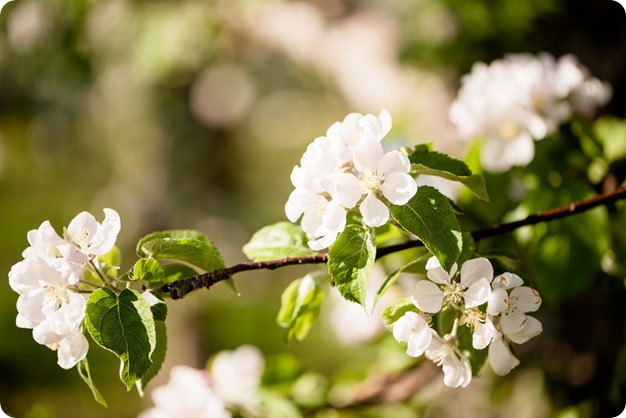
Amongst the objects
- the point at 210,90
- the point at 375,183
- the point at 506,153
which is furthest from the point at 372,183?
the point at 210,90

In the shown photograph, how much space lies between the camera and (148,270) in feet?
1.75

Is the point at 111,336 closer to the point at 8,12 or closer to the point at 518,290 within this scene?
the point at 518,290

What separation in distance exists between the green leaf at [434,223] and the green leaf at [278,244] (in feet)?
0.44

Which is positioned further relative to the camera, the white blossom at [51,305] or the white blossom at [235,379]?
the white blossom at [235,379]

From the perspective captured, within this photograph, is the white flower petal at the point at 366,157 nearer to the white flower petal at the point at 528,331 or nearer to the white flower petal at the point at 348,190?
the white flower petal at the point at 348,190

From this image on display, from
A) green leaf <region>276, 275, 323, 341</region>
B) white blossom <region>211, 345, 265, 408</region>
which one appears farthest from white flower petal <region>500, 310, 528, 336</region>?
white blossom <region>211, 345, 265, 408</region>

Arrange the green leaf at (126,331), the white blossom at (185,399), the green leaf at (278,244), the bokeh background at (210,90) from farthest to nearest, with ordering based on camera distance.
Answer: the bokeh background at (210,90) < the white blossom at (185,399) < the green leaf at (278,244) < the green leaf at (126,331)

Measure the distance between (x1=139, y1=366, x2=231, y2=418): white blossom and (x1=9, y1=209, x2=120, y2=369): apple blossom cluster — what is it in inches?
12.4

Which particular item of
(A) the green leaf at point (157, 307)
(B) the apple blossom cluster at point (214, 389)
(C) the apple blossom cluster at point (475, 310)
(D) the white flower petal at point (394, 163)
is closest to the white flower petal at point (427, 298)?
(C) the apple blossom cluster at point (475, 310)

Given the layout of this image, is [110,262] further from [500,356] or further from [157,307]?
[500,356]

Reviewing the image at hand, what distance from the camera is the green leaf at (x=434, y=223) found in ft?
1.62

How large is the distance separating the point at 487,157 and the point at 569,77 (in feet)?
0.58

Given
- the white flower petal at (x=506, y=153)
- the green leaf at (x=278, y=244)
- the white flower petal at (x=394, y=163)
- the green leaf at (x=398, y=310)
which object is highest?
the white flower petal at (x=394, y=163)

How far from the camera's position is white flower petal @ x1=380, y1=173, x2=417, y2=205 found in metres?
0.51
